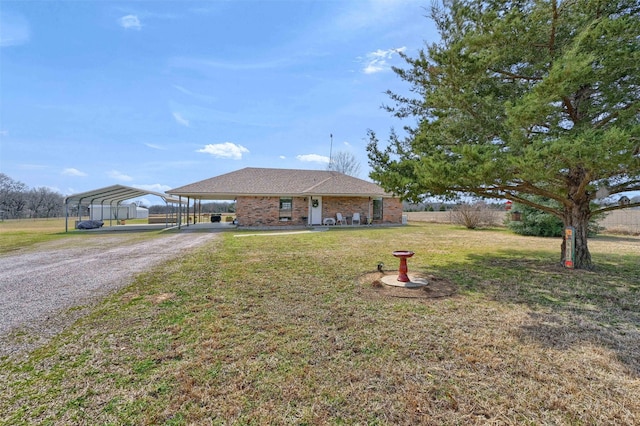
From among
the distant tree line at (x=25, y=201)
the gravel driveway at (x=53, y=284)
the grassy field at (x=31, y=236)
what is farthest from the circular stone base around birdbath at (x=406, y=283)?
the distant tree line at (x=25, y=201)

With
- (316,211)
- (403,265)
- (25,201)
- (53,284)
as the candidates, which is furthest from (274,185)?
(25,201)

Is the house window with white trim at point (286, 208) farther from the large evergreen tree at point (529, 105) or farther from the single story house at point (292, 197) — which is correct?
the large evergreen tree at point (529, 105)

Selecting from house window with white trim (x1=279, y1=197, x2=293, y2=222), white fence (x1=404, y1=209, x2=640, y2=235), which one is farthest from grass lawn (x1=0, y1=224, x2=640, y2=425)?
white fence (x1=404, y1=209, x2=640, y2=235)

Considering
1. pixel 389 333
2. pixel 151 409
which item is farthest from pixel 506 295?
pixel 151 409

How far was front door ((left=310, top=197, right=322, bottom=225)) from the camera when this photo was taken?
67.1 ft

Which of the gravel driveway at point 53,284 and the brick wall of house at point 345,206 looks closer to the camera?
the gravel driveway at point 53,284

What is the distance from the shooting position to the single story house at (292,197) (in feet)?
64.2

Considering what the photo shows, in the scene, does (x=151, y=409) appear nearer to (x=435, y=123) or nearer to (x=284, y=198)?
(x=435, y=123)

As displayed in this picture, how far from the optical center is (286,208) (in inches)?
804

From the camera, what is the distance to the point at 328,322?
365 cm

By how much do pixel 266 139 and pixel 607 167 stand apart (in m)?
20.7

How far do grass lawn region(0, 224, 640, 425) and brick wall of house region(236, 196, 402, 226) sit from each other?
572 inches

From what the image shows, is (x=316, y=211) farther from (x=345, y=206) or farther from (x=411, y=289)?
(x=411, y=289)

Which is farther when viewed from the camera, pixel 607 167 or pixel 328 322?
pixel 607 167
